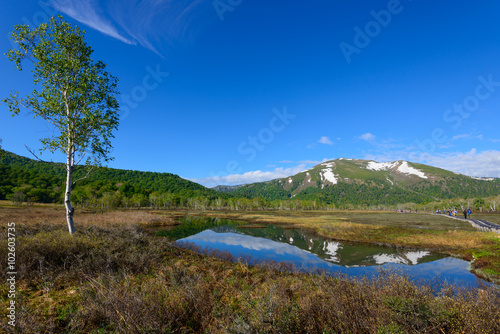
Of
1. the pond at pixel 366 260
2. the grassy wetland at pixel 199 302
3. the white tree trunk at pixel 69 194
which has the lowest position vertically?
the pond at pixel 366 260

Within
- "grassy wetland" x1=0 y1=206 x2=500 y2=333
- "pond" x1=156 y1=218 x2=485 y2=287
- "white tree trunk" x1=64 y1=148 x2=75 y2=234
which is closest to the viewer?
"grassy wetland" x1=0 y1=206 x2=500 y2=333

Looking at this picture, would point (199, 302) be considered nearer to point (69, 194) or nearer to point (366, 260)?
point (69, 194)

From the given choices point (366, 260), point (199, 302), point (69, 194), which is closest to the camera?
point (199, 302)

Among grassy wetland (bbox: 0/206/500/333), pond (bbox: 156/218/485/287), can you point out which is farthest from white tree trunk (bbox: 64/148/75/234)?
pond (bbox: 156/218/485/287)

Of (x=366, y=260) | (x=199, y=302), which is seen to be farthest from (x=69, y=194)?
(x=366, y=260)

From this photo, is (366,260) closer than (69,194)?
No

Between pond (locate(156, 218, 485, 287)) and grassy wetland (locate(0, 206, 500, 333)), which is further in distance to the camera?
pond (locate(156, 218, 485, 287))

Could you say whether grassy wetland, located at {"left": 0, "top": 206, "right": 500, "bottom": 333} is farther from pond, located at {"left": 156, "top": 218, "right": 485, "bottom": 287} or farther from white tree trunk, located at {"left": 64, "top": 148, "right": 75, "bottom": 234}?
pond, located at {"left": 156, "top": 218, "right": 485, "bottom": 287}

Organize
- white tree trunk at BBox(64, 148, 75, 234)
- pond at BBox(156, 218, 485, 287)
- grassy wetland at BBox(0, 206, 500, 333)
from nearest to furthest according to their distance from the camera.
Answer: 1. grassy wetland at BBox(0, 206, 500, 333)
2. white tree trunk at BBox(64, 148, 75, 234)
3. pond at BBox(156, 218, 485, 287)

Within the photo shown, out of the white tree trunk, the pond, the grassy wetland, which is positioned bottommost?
the pond

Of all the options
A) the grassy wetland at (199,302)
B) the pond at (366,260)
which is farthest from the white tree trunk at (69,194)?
the pond at (366,260)

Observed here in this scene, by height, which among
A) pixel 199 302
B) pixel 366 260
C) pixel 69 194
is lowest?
pixel 366 260

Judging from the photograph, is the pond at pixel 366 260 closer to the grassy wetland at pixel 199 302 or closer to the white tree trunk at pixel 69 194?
the grassy wetland at pixel 199 302

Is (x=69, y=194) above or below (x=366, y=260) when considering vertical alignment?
above
